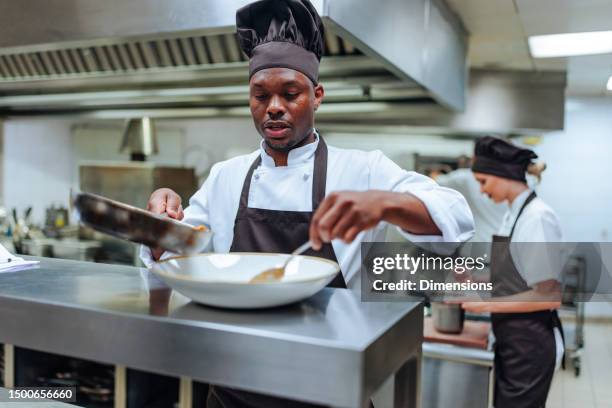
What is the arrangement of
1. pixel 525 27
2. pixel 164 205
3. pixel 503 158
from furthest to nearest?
pixel 525 27 < pixel 503 158 < pixel 164 205

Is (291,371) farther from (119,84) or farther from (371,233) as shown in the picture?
(119,84)

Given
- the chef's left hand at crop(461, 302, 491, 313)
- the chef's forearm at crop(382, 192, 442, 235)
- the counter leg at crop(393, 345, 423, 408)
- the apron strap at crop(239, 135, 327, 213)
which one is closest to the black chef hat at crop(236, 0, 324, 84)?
the apron strap at crop(239, 135, 327, 213)

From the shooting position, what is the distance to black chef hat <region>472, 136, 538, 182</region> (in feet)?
8.22

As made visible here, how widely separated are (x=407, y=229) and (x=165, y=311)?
441 millimetres

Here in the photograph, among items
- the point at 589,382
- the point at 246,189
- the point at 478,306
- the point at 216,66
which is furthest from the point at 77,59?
the point at 589,382

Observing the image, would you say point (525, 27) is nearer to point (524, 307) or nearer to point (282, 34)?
point (524, 307)

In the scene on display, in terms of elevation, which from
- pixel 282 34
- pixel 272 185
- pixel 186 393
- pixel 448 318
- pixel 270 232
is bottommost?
pixel 448 318

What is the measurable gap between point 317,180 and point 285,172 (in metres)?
0.08

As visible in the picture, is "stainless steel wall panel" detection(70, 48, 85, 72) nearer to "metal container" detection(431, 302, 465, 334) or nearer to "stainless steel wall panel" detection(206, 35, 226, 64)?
"stainless steel wall panel" detection(206, 35, 226, 64)

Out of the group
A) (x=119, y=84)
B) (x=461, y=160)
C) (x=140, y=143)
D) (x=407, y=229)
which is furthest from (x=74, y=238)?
(x=407, y=229)

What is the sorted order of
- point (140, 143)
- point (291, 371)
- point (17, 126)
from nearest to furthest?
point (291, 371) < point (140, 143) < point (17, 126)

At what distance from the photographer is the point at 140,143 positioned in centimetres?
403

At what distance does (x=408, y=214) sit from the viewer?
2.84 feet

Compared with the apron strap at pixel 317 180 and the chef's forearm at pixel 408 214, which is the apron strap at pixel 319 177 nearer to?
the apron strap at pixel 317 180
